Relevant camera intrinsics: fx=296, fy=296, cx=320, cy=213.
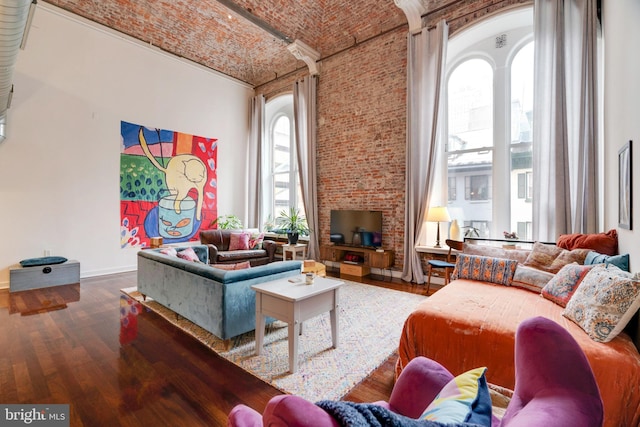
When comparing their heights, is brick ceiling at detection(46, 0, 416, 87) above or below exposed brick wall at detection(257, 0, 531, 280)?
above

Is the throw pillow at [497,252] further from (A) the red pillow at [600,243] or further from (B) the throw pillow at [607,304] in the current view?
(B) the throw pillow at [607,304]

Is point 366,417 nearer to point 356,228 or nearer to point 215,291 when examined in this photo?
point 215,291

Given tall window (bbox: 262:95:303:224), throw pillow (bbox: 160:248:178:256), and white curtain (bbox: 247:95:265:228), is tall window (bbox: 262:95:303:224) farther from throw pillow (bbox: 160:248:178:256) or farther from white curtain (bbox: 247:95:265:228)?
throw pillow (bbox: 160:248:178:256)

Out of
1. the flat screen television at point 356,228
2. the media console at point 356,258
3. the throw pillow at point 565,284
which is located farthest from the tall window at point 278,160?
the throw pillow at point 565,284

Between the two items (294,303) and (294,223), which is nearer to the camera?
(294,303)

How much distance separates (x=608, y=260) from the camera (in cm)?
233

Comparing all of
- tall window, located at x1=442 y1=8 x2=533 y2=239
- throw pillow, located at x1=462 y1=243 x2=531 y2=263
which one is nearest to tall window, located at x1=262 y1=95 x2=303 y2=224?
tall window, located at x1=442 y1=8 x2=533 y2=239

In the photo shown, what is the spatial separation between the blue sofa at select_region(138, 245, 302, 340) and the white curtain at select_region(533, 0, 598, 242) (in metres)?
3.39

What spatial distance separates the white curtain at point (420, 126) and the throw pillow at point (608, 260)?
238cm

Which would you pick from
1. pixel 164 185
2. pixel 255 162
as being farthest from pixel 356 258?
pixel 164 185

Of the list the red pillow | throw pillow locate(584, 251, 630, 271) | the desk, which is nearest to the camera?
throw pillow locate(584, 251, 630, 271)

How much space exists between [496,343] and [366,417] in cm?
170

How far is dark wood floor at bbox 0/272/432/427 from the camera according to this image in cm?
184

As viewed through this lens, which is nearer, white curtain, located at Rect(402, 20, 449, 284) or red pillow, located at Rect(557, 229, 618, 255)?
red pillow, located at Rect(557, 229, 618, 255)
